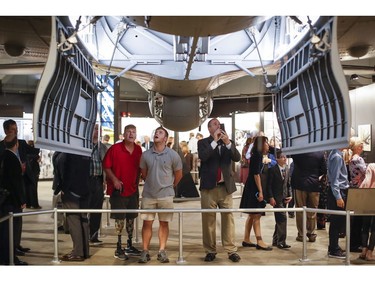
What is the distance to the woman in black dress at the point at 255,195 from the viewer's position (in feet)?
11.5

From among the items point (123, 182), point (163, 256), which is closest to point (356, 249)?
point (163, 256)

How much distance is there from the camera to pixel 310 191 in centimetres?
352

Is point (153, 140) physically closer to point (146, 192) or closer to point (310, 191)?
point (146, 192)

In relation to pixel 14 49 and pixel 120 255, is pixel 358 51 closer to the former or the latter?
pixel 120 255

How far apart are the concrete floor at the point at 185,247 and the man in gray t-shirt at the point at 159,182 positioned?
43 mm

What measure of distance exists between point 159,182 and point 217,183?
42cm

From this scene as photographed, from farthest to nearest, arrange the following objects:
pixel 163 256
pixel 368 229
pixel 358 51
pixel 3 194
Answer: pixel 368 229 < pixel 163 256 < pixel 3 194 < pixel 358 51

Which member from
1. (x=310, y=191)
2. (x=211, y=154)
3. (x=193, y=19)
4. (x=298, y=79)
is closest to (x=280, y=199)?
(x=310, y=191)

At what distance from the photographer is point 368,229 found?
3.70m

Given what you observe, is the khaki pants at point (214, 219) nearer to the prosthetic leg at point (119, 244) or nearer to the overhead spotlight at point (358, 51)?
the prosthetic leg at point (119, 244)

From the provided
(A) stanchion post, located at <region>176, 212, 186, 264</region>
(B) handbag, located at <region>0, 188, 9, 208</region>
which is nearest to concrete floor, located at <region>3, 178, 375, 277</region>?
(A) stanchion post, located at <region>176, 212, 186, 264</region>

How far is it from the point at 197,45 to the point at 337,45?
887 millimetres

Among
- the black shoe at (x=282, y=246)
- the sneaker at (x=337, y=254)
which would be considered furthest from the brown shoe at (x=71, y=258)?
the sneaker at (x=337, y=254)

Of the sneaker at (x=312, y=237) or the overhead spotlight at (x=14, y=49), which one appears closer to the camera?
the overhead spotlight at (x=14, y=49)
